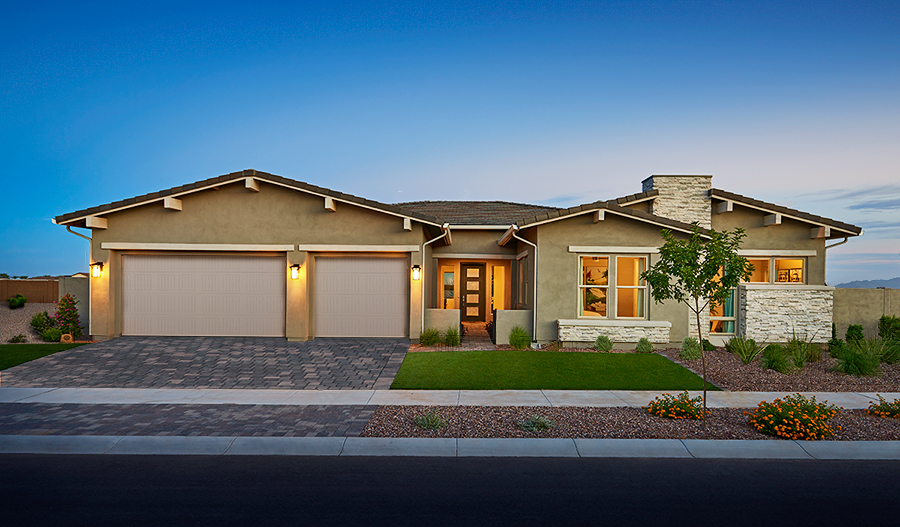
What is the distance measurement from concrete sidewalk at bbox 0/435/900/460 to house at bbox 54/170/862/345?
7.09 metres

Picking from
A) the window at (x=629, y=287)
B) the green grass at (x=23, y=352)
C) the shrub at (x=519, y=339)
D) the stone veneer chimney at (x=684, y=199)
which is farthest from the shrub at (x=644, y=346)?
the green grass at (x=23, y=352)

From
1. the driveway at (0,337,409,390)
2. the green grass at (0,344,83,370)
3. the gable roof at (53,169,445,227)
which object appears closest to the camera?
the driveway at (0,337,409,390)

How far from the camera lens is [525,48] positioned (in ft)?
55.6

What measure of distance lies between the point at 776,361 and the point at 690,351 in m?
1.84

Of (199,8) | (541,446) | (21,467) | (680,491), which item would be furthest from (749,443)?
(199,8)

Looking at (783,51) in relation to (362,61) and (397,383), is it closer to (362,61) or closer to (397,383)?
(362,61)

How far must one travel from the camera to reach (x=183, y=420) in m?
6.71

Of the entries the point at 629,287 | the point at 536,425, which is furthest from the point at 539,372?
the point at 629,287

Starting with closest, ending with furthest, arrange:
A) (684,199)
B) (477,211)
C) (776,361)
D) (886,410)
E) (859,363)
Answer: (886,410)
(859,363)
(776,361)
(684,199)
(477,211)

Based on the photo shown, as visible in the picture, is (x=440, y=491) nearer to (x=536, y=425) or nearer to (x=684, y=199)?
(x=536, y=425)

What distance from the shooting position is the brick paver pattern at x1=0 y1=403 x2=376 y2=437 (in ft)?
20.3

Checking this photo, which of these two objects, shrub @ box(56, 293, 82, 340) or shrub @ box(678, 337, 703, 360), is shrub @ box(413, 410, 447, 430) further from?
shrub @ box(56, 293, 82, 340)

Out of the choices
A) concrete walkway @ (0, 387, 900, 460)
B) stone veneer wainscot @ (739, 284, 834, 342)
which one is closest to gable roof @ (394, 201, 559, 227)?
stone veneer wainscot @ (739, 284, 834, 342)

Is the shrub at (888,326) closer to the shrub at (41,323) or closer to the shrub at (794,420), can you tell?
the shrub at (794,420)
